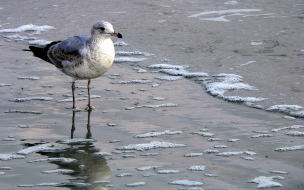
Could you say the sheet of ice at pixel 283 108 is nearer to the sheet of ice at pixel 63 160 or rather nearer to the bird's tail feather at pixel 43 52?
the sheet of ice at pixel 63 160

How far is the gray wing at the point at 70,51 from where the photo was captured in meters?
8.25

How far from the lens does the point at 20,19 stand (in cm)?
1406

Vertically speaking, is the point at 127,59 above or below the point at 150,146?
above

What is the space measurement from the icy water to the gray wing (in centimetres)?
49

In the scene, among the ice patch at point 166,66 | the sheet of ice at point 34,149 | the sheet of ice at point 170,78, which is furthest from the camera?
the ice patch at point 166,66

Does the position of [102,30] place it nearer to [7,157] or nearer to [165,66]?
[165,66]

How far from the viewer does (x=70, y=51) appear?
8.44 metres

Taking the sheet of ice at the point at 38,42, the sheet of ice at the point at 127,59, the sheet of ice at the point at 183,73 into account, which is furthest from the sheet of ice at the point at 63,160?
the sheet of ice at the point at 38,42

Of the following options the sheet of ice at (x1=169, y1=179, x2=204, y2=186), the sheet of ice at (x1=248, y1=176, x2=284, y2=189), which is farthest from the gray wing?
the sheet of ice at (x1=248, y1=176, x2=284, y2=189)

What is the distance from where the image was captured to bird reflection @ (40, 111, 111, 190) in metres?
5.71

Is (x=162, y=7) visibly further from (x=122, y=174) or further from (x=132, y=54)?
(x=122, y=174)

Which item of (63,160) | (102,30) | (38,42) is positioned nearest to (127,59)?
(38,42)

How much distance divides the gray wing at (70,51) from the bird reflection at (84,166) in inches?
65.8

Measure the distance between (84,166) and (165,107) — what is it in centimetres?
223
